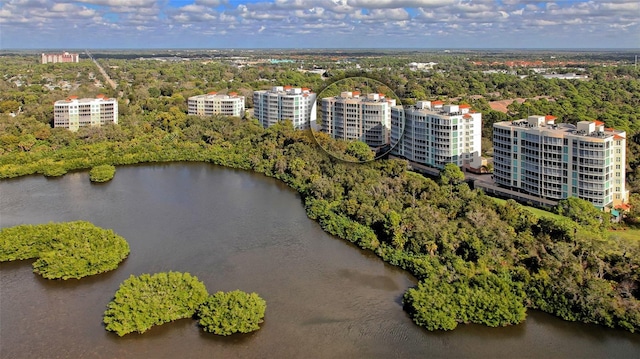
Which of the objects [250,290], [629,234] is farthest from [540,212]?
[250,290]

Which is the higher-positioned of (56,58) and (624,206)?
(56,58)

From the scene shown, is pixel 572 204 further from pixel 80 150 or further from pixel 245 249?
pixel 80 150

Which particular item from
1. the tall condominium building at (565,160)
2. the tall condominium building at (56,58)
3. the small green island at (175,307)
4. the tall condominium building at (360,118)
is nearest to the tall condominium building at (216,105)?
the tall condominium building at (360,118)

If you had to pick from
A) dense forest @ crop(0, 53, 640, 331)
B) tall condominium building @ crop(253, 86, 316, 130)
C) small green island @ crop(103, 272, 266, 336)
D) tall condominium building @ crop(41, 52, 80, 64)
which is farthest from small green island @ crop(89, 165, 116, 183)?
tall condominium building @ crop(41, 52, 80, 64)

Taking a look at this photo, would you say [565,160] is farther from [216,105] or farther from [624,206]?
[216,105]

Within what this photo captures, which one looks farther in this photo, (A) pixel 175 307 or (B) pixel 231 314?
(A) pixel 175 307

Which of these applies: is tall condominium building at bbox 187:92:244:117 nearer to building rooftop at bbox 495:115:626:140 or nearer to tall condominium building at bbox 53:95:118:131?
tall condominium building at bbox 53:95:118:131

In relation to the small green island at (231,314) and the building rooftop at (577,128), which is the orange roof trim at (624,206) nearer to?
the building rooftop at (577,128)
